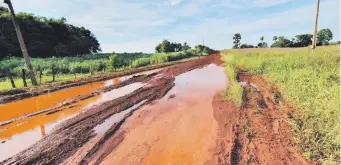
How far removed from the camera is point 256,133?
570 cm

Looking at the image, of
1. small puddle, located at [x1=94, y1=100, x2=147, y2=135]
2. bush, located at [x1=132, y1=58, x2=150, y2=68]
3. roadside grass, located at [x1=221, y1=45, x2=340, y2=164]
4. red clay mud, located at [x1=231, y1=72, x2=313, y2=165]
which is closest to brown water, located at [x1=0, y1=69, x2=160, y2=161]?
small puddle, located at [x1=94, y1=100, x2=147, y2=135]

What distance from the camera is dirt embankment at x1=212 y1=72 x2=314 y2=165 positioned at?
4598 mm

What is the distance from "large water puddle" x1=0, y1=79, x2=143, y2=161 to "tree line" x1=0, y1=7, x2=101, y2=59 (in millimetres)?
27675

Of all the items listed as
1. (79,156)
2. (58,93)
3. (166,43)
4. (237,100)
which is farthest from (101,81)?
(166,43)

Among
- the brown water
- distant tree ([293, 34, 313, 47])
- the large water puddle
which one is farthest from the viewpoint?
distant tree ([293, 34, 313, 47])

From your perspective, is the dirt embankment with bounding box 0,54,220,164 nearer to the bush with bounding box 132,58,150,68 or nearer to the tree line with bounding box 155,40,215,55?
the bush with bounding box 132,58,150,68

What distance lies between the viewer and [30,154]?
5.33 meters

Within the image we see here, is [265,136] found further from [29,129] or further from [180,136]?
[29,129]

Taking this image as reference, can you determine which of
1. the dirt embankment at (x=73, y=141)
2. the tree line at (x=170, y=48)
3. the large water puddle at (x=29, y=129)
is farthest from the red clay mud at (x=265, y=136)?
the tree line at (x=170, y=48)

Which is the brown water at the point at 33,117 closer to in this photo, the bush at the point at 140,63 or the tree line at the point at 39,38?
the bush at the point at 140,63

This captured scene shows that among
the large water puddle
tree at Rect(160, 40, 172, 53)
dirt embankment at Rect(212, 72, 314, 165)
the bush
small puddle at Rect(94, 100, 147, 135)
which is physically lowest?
the large water puddle

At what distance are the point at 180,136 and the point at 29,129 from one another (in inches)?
186

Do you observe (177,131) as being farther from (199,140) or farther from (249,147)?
(249,147)

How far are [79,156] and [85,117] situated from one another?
9.51 ft
